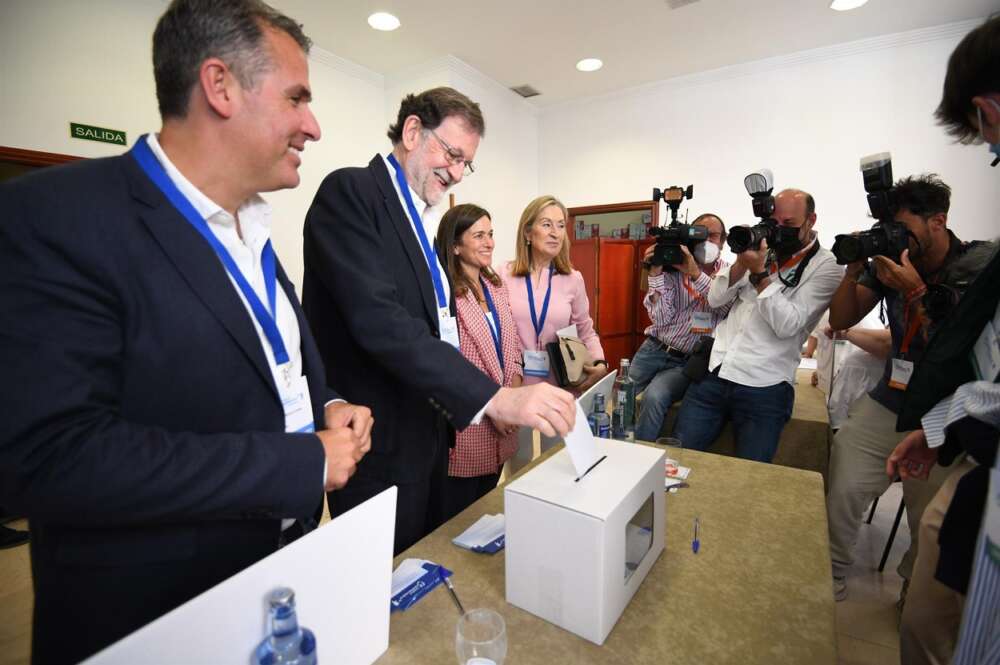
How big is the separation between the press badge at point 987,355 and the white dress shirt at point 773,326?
913 millimetres

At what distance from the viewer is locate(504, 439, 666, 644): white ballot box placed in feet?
2.64

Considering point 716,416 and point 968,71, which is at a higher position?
point 968,71

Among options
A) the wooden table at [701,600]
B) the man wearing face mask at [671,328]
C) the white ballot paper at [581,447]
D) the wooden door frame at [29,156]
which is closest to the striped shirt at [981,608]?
the wooden table at [701,600]

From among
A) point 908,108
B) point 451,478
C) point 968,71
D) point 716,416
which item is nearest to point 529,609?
point 451,478

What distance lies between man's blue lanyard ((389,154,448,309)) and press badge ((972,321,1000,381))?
1.32 m

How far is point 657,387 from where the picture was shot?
271 centimetres

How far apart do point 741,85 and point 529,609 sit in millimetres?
5183

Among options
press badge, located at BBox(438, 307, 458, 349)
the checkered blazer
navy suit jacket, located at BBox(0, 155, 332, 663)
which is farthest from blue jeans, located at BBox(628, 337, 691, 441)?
navy suit jacket, located at BBox(0, 155, 332, 663)

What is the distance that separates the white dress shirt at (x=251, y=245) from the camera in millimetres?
778

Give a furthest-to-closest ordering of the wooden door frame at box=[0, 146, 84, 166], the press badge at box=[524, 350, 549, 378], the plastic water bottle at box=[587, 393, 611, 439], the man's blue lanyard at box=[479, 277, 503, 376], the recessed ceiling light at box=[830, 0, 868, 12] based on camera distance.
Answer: the recessed ceiling light at box=[830, 0, 868, 12]
the wooden door frame at box=[0, 146, 84, 166]
the press badge at box=[524, 350, 549, 378]
the man's blue lanyard at box=[479, 277, 503, 376]
the plastic water bottle at box=[587, 393, 611, 439]

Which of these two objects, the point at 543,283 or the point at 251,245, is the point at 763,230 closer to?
the point at 543,283

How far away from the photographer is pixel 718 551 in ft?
3.55

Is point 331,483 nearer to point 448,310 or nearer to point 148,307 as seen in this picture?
point 148,307

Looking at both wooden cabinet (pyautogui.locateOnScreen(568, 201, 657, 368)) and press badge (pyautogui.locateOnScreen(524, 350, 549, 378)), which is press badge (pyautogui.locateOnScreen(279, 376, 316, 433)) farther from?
wooden cabinet (pyautogui.locateOnScreen(568, 201, 657, 368))
